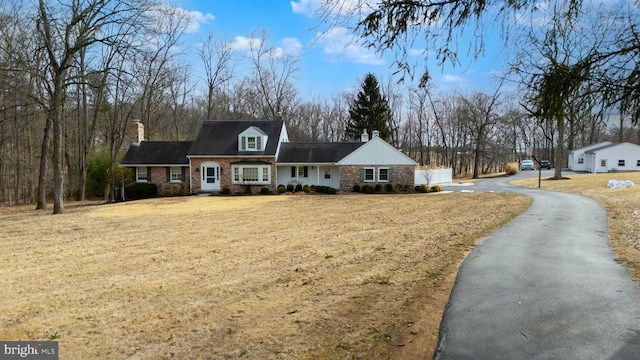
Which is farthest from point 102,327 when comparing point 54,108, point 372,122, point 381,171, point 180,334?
point 372,122

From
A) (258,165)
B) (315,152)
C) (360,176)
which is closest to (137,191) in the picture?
(258,165)

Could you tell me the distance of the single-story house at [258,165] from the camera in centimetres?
2950

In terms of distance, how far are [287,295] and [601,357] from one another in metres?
4.23

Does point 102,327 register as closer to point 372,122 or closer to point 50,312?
point 50,312

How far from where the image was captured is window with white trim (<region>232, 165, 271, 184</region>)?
96.6 feet

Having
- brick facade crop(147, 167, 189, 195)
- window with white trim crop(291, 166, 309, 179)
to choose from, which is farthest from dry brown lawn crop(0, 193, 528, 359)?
window with white trim crop(291, 166, 309, 179)

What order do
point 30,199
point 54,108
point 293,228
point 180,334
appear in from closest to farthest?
1. point 180,334
2. point 293,228
3. point 54,108
4. point 30,199

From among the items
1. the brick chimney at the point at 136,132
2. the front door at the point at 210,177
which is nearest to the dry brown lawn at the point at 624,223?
the front door at the point at 210,177

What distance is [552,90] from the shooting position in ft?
13.2

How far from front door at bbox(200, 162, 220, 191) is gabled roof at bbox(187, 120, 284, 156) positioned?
1008 mm

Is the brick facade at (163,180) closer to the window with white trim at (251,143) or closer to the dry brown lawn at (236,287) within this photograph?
the window with white trim at (251,143)

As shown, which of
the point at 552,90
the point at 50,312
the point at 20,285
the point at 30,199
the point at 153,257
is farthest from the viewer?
the point at 30,199

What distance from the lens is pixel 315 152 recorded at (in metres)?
30.8

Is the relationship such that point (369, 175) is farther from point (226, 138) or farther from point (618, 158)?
point (618, 158)
